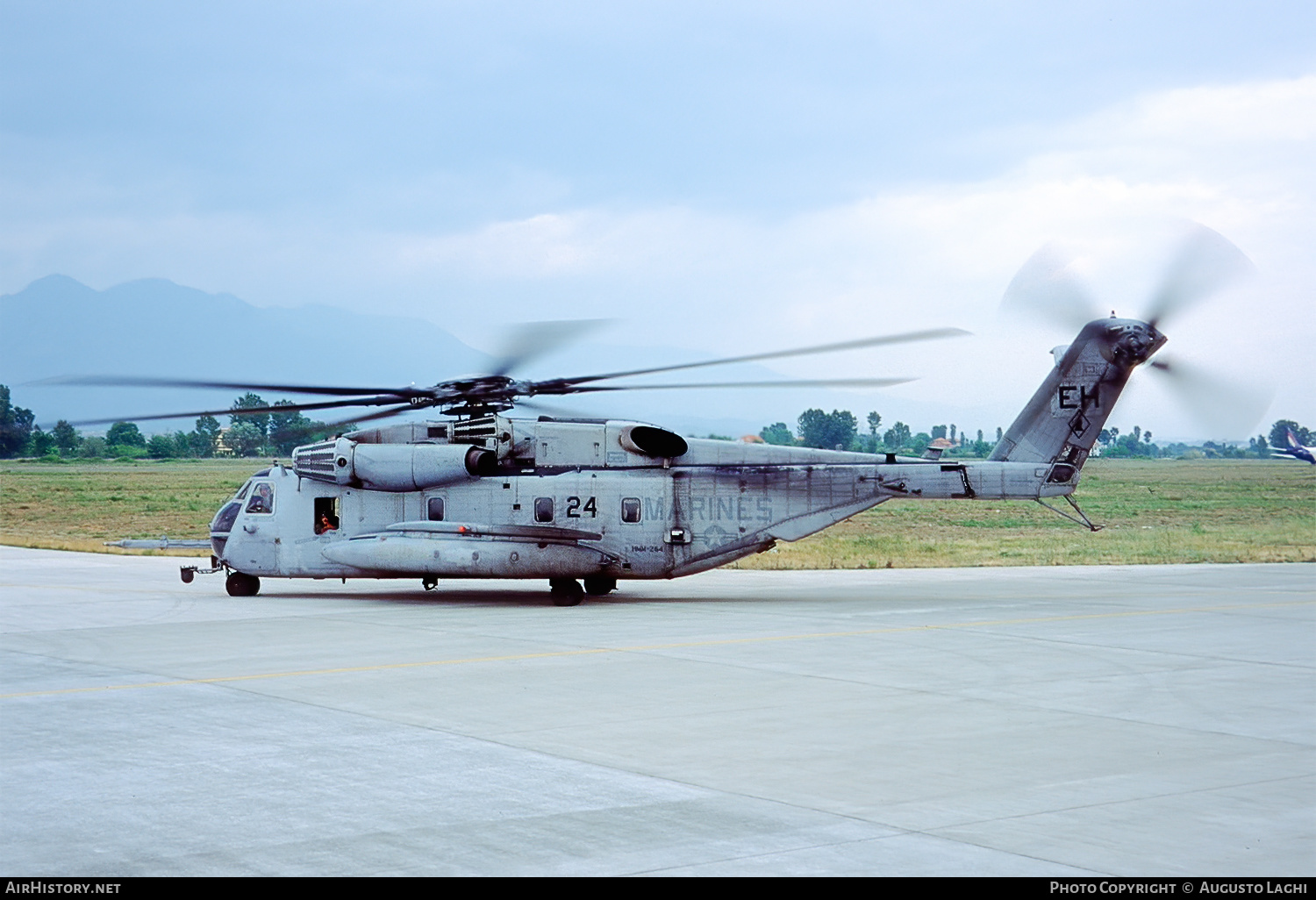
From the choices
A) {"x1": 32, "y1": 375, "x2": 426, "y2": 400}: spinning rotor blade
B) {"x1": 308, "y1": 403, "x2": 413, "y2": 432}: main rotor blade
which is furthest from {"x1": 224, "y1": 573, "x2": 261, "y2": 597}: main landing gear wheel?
{"x1": 32, "y1": 375, "x2": 426, "y2": 400}: spinning rotor blade

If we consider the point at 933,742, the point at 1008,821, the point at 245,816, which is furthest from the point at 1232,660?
the point at 245,816

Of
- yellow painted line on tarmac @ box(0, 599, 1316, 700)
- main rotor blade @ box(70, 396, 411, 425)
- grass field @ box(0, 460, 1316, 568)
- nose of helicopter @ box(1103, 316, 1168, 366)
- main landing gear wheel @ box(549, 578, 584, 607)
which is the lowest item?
yellow painted line on tarmac @ box(0, 599, 1316, 700)

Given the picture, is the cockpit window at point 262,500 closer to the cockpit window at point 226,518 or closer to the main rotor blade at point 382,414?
the cockpit window at point 226,518

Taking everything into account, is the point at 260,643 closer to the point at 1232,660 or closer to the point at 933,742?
the point at 933,742

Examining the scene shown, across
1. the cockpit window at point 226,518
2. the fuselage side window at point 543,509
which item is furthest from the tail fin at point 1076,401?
the cockpit window at point 226,518

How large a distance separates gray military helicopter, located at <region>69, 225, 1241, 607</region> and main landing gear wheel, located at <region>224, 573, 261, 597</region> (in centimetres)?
3

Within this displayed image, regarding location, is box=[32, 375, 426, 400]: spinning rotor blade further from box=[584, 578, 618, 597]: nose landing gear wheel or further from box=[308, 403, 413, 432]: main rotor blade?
box=[584, 578, 618, 597]: nose landing gear wheel

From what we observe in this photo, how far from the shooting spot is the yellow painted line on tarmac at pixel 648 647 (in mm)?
13227

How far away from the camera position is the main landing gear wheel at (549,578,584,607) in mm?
21969

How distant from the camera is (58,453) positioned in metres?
158

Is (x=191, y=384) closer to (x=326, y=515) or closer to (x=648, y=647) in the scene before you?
(x=326, y=515)

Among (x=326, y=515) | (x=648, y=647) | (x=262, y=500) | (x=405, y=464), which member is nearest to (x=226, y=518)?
(x=262, y=500)

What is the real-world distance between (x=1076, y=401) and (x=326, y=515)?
1263 centimetres

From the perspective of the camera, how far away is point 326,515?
23.2 m
